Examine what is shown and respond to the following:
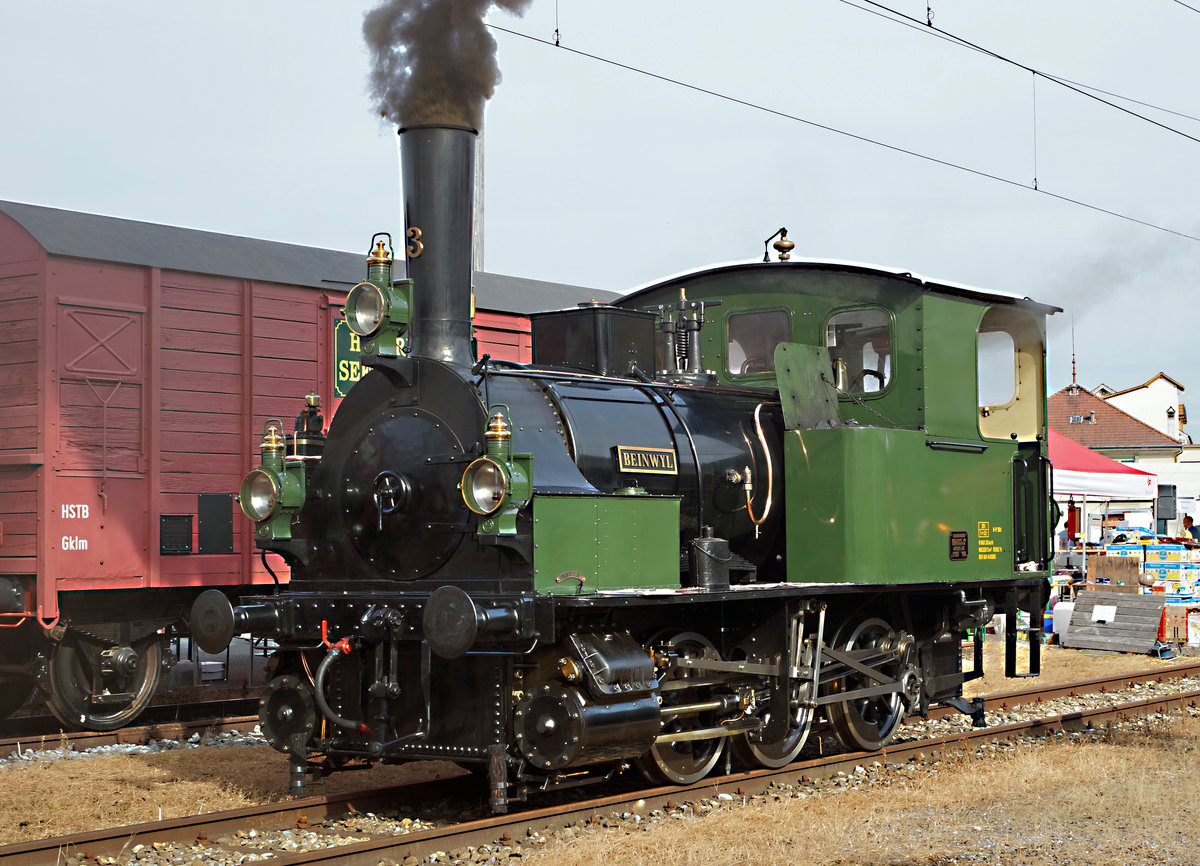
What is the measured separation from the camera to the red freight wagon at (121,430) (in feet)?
33.6

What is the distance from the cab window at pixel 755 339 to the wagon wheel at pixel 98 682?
17.5ft

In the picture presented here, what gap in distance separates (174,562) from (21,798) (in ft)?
10.5

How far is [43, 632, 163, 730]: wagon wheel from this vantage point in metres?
10.5

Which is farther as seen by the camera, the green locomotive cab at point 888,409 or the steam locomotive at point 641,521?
the green locomotive cab at point 888,409

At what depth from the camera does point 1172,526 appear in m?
46.5

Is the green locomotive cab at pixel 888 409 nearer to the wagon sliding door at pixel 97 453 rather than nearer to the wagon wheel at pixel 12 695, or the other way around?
the wagon sliding door at pixel 97 453

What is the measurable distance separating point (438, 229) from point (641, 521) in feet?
6.28

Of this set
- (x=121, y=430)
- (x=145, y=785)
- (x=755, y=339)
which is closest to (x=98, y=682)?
(x=121, y=430)

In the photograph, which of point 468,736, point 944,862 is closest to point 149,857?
point 468,736

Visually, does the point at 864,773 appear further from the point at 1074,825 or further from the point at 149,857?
the point at 149,857

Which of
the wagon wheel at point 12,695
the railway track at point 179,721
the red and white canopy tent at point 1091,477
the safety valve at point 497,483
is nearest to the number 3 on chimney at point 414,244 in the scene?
the safety valve at point 497,483

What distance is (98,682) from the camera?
10727mm

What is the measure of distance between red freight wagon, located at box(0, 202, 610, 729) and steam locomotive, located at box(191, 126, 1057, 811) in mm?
3240

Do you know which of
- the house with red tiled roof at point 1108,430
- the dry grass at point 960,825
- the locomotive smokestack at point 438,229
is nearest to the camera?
the dry grass at point 960,825
